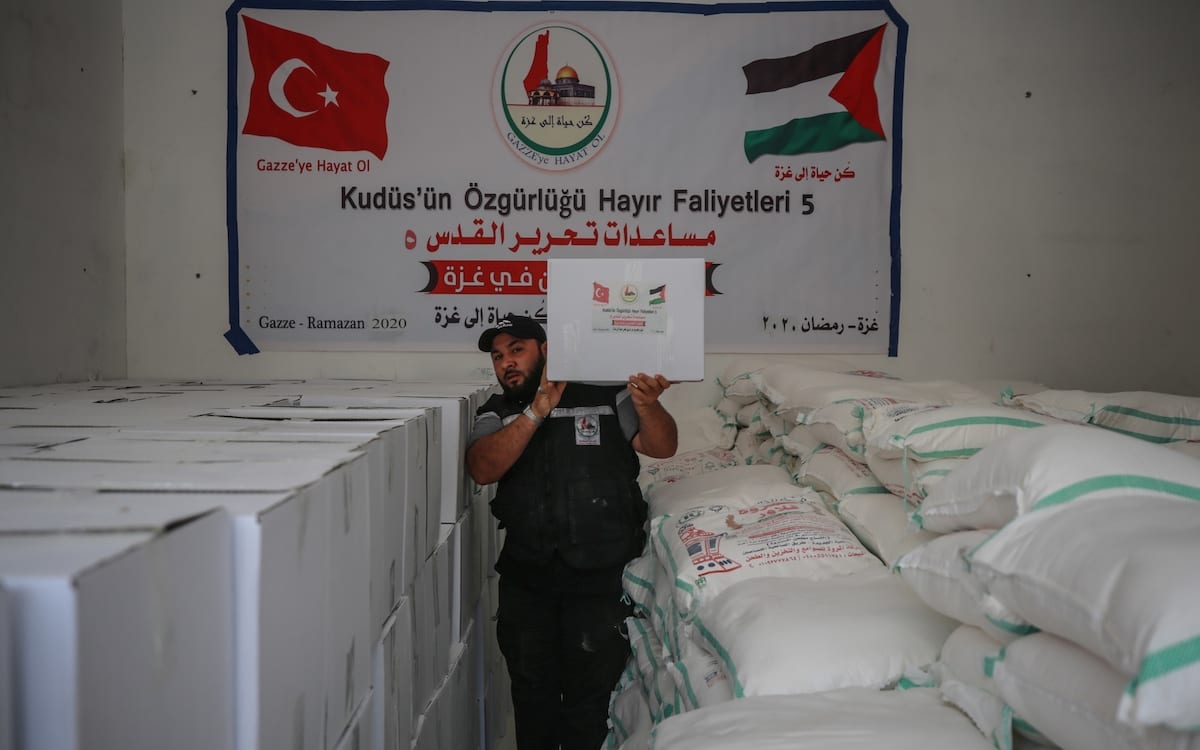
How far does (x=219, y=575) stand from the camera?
0.60 m

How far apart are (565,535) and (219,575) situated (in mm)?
1331

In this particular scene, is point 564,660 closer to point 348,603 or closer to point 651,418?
point 651,418

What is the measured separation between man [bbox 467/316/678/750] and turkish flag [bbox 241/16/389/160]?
1.19 meters

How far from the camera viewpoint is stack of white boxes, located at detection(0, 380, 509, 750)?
434mm

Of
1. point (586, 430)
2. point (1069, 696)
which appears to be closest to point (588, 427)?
point (586, 430)

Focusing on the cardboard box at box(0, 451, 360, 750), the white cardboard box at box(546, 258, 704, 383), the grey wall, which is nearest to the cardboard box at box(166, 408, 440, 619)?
the cardboard box at box(0, 451, 360, 750)

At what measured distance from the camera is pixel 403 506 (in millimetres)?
1223

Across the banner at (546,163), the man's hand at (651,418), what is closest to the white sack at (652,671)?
the man's hand at (651,418)

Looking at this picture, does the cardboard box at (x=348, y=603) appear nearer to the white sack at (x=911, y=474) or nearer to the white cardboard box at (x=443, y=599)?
the white cardboard box at (x=443, y=599)

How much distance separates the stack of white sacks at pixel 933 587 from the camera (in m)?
0.75

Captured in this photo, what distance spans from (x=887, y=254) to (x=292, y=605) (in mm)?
2519


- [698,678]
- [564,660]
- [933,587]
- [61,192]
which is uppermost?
[61,192]

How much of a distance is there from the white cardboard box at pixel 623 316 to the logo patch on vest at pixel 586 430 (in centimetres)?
27

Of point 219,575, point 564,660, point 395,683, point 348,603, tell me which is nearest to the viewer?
point 219,575
